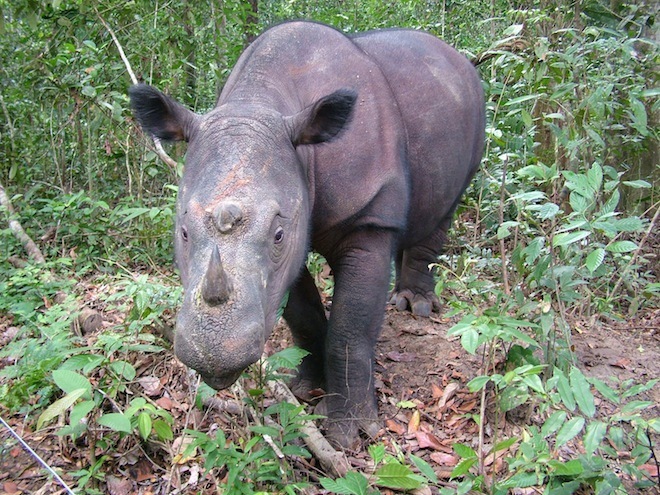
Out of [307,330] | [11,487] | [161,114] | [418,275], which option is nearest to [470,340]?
[307,330]

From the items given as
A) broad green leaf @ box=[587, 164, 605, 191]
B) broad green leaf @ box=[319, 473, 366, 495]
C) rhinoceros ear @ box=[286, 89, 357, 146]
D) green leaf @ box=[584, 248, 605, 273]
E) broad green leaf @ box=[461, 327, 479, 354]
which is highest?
rhinoceros ear @ box=[286, 89, 357, 146]

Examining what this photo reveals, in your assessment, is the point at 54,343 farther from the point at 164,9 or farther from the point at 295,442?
the point at 164,9

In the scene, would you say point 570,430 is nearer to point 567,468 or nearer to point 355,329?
point 567,468

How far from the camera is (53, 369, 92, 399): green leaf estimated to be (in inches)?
105

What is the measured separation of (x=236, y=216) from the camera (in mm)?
2473

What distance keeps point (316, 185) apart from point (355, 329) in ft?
2.79

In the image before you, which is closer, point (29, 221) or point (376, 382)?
point (376, 382)

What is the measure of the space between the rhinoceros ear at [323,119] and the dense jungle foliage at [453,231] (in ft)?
2.97

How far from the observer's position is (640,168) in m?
6.51

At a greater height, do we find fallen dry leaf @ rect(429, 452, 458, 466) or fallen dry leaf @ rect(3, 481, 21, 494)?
fallen dry leaf @ rect(3, 481, 21, 494)

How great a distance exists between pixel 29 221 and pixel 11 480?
3700mm

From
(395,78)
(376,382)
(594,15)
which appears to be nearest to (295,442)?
(376,382)

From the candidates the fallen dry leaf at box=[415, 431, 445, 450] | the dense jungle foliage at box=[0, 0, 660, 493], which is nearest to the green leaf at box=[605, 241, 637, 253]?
the dense jungle foliage at box=[0, 0, 660, 493]

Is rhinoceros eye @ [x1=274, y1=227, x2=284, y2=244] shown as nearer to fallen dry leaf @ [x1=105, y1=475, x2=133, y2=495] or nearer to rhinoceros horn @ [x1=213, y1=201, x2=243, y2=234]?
rhinoceros horn @ [x1=213, y1=201, x2=243, y2=234]
